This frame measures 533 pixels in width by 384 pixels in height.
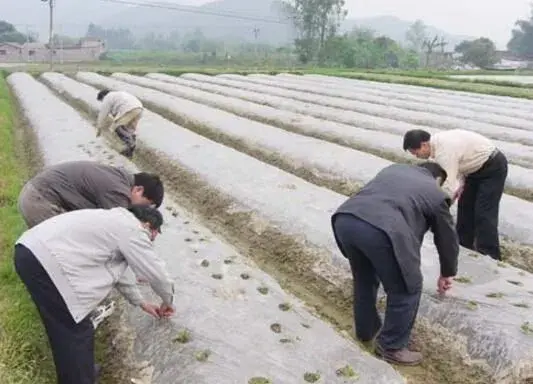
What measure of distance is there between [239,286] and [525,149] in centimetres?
817

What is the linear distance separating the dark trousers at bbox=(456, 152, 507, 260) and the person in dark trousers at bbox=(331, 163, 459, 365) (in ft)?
7.35

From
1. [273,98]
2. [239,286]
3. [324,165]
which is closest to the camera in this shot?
[239,286]

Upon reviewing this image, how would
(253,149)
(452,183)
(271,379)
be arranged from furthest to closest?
(253,149) < (452,183) < (271,379)

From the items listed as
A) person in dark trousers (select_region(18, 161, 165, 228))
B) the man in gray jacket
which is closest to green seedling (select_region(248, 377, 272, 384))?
the man in gray jacket

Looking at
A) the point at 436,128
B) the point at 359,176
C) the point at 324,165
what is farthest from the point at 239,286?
the point at 436,128

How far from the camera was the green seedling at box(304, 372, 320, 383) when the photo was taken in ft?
15.8

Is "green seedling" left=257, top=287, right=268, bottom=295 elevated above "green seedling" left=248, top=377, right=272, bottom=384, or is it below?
above

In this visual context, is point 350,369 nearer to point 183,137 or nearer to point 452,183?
point 452,183

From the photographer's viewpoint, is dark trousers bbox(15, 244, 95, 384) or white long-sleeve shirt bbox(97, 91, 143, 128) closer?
dark trousers bbox(15, 244, 95, 384)

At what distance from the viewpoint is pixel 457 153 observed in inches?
278

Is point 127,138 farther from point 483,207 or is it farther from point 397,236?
point 397,236

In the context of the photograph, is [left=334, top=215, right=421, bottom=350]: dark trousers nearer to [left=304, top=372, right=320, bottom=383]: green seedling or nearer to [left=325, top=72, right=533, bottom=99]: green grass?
[left=304, top=372, right=320, bottom=383]: green seedling

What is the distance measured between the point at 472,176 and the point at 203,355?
4.13 metres

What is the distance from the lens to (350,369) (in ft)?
16.3
